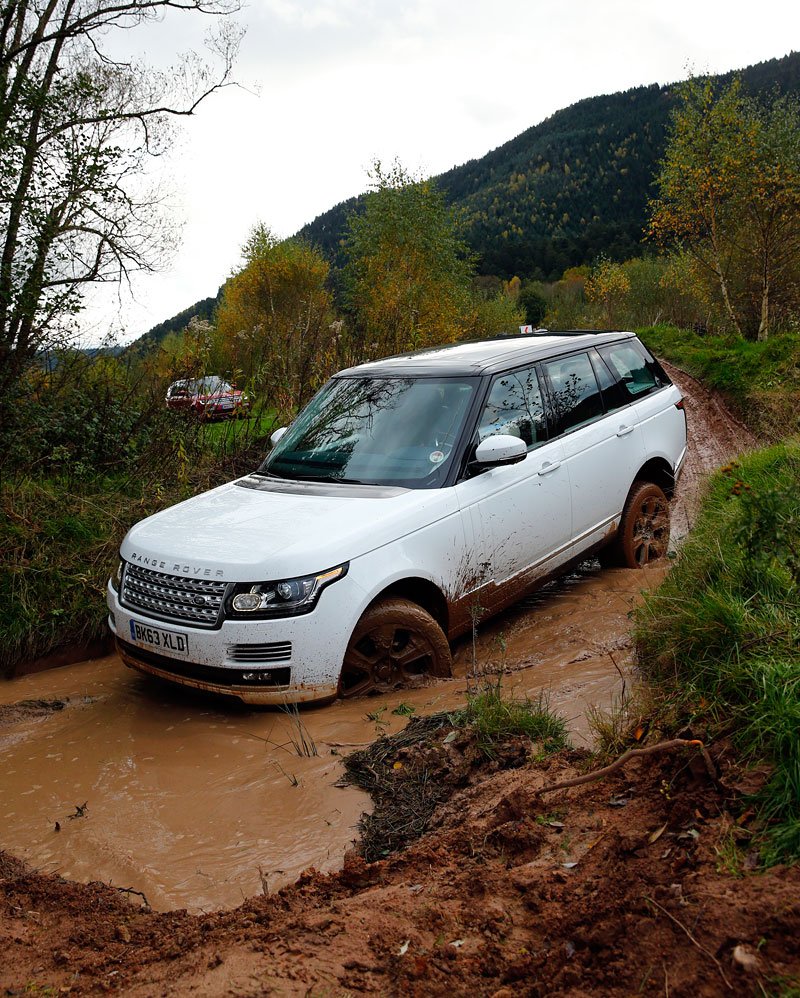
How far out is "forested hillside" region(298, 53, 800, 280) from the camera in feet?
326

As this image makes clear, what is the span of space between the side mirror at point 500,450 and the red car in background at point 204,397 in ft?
15.6

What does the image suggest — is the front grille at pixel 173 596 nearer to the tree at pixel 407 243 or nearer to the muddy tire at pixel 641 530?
the muddy tire at pixel 641 530

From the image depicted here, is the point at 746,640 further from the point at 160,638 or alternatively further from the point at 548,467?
the point at 160,638

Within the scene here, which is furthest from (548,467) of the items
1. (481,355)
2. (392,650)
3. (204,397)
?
(204,397)

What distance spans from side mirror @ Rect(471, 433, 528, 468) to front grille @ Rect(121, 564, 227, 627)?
167 centimetres

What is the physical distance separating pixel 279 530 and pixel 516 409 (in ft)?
6.35

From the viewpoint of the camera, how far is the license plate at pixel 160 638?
4117 mm

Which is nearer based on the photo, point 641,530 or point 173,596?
point 173,596

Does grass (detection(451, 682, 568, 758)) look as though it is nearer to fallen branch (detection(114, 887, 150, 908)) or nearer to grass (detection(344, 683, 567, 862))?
grass (detection(344, 683, 567, 862))

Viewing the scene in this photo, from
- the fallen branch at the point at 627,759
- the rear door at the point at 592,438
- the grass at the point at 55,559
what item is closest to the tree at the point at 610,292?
the rear door at the point at 592,438

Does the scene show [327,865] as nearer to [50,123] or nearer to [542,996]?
[542,996]

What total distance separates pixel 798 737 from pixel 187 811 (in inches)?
96.4

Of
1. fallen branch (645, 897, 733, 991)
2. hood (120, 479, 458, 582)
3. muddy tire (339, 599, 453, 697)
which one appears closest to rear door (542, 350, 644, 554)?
hood (120, 479, 458, 582)

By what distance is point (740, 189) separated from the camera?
22203mm
